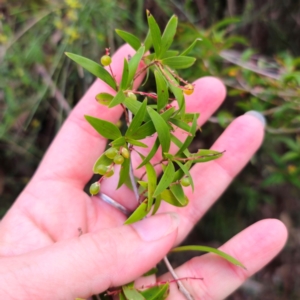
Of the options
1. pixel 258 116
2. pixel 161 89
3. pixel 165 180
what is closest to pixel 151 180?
pixel 165 180

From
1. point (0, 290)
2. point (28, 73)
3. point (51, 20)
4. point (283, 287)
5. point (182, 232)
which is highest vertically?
point (51, 20)

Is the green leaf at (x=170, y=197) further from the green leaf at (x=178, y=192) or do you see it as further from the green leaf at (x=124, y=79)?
the green leaf at (x=124, y=79)

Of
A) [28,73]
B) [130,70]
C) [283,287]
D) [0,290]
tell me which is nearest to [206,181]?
[130,70]

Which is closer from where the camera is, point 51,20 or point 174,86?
point 174,86

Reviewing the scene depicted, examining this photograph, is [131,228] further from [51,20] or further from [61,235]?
[51,20]

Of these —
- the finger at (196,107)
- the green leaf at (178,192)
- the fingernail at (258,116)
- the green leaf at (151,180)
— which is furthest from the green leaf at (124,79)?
the fingernail at (258,116)

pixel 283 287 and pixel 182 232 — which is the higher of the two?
pixel 182 232

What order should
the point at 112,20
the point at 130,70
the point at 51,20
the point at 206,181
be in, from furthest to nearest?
the point at 51,20, the point at 112,20, the point at 206,181, the point at 130,70
